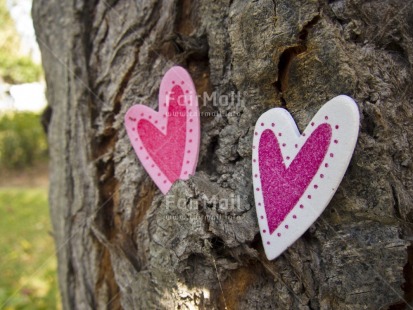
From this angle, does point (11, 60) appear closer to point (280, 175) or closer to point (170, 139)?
point (170, 139)

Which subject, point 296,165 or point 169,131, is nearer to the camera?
point 296,165

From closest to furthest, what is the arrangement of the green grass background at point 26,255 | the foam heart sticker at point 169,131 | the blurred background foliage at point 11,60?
the foam heart sticker at point 169,131 → the green grass background at point 26,255 → the blurred background foliage at point 11,60

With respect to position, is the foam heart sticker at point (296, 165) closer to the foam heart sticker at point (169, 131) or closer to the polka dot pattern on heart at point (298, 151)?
the polka dot pattern on heart at point (298, 151)

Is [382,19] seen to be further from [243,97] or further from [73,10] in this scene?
[73,10]

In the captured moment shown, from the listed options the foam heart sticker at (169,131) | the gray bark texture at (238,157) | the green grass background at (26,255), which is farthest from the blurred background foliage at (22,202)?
the foam heart sticker at (169,131)

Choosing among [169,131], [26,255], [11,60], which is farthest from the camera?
[11,60]

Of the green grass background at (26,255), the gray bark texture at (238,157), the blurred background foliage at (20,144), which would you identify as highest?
the gray bark texture at (238,157)

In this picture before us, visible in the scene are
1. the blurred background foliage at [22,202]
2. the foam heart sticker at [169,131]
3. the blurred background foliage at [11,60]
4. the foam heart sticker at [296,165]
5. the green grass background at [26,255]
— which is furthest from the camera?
the blurred background foliage at [11,60]

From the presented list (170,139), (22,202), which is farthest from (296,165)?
(22,202)
